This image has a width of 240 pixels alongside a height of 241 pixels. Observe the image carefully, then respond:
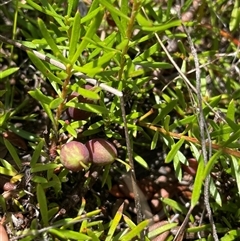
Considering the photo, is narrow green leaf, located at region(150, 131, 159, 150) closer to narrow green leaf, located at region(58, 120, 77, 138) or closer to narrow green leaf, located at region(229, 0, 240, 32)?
narrow green leaf, located at region(58, 120, 77, 138)

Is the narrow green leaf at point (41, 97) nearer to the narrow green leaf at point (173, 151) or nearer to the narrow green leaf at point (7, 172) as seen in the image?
the narrow green leaf at point (7, 172)

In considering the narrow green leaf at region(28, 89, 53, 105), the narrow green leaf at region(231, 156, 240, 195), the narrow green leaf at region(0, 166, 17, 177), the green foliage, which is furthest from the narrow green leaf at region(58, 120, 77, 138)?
the narrow green leaf at region(231, 156, 240, 195)

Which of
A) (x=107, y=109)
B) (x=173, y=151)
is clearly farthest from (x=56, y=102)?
(x=173, y=151)

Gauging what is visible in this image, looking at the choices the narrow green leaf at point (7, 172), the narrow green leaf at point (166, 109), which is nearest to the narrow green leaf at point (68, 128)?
the narrow green leaf at point (7, 172)

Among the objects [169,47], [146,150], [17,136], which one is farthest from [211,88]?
[17,136]

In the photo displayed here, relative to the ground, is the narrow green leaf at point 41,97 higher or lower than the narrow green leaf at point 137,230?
higher

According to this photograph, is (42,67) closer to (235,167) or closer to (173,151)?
(173,151)

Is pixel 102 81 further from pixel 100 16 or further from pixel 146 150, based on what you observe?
pixel 146 150

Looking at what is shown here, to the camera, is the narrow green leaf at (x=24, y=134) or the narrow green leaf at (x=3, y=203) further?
the narrow green leaf at (x=24, y=134)

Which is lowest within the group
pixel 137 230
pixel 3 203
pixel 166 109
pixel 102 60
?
pixel 137 230

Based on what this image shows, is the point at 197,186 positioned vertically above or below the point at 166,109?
below

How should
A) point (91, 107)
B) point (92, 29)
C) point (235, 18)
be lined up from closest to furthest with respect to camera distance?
point (92, 29) < point (91, 107) < point (235, 18)
